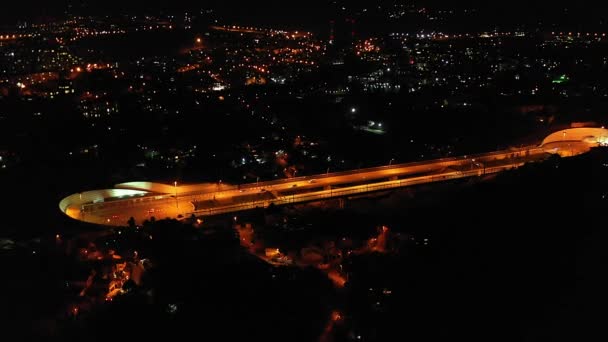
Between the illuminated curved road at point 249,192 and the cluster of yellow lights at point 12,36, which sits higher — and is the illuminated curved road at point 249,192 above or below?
below

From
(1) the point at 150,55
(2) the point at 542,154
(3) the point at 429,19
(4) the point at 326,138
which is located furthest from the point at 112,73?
(3) the point at 429,19

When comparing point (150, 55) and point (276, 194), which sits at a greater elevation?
point (150, 55)

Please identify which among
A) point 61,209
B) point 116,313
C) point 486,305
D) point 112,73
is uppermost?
point 112,73

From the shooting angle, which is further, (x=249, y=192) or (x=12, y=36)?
(x=12, y=36)

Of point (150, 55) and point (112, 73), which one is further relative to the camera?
point (150, 55)

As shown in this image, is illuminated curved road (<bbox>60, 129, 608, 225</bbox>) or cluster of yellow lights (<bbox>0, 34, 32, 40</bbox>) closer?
illuminated curved road (<bbox>60, 129, 608, 225</bbox>)

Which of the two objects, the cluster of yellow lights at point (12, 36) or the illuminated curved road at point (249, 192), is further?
the cluster of yellow lights at point (12, 36)

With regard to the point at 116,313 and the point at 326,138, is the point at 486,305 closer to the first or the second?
the point at 116,313

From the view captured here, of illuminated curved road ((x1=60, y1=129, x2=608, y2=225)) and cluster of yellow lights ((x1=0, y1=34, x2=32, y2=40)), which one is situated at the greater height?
cluster of yellow lights ((x1=0, y1=34, x2=32, y2=40))

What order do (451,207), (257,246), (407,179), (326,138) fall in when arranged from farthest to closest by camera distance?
(326,138)
(407,179)
(451,207)
(257,246)

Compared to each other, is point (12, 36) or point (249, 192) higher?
point (12, 36)

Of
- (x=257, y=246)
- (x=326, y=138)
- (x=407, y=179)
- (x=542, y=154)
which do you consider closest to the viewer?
(x=257, y=246)
